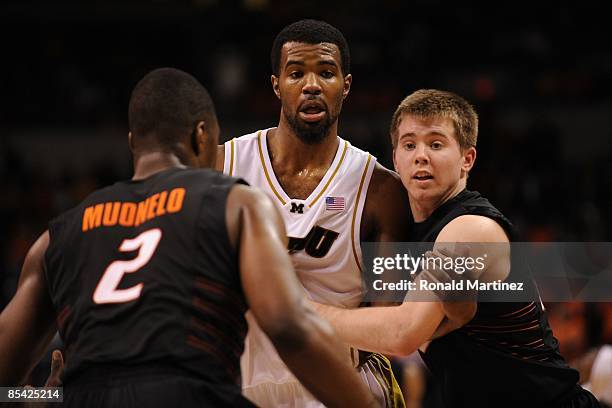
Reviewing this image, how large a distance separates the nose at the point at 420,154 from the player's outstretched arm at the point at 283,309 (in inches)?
58.2

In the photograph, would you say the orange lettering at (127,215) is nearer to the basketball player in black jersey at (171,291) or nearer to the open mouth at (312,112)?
the basketball player in black jersey at (171,291)

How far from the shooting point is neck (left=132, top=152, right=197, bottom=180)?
10.3ft

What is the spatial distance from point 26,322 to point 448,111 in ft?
7.44

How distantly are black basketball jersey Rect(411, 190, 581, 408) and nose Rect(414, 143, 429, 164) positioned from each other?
0.99ft

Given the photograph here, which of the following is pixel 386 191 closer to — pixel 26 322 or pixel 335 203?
pixel 335 203

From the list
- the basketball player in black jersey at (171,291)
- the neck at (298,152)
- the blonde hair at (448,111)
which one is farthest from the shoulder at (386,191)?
the basketball player in black jersey at (171,291)

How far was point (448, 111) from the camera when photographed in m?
4.37

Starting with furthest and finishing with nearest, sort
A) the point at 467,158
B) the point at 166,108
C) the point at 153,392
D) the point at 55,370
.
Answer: the point at 467,158, the point at 55,370, the point at 166,108, the point at 153,392

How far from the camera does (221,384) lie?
285 centimetres

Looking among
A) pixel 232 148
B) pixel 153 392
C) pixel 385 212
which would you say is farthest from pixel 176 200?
pixel 385 212

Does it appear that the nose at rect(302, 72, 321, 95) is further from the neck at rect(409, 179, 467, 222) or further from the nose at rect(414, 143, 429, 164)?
the neck at rect(409, 179, 467, 222)

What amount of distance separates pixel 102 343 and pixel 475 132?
2.38 meters

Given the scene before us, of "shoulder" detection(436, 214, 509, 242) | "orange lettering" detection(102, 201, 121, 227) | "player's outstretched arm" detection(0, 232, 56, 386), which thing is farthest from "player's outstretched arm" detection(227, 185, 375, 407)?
"shoulder" detection(436, 214, 509, 242)

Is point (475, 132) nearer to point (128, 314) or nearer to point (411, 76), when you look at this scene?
point (128, 314)
